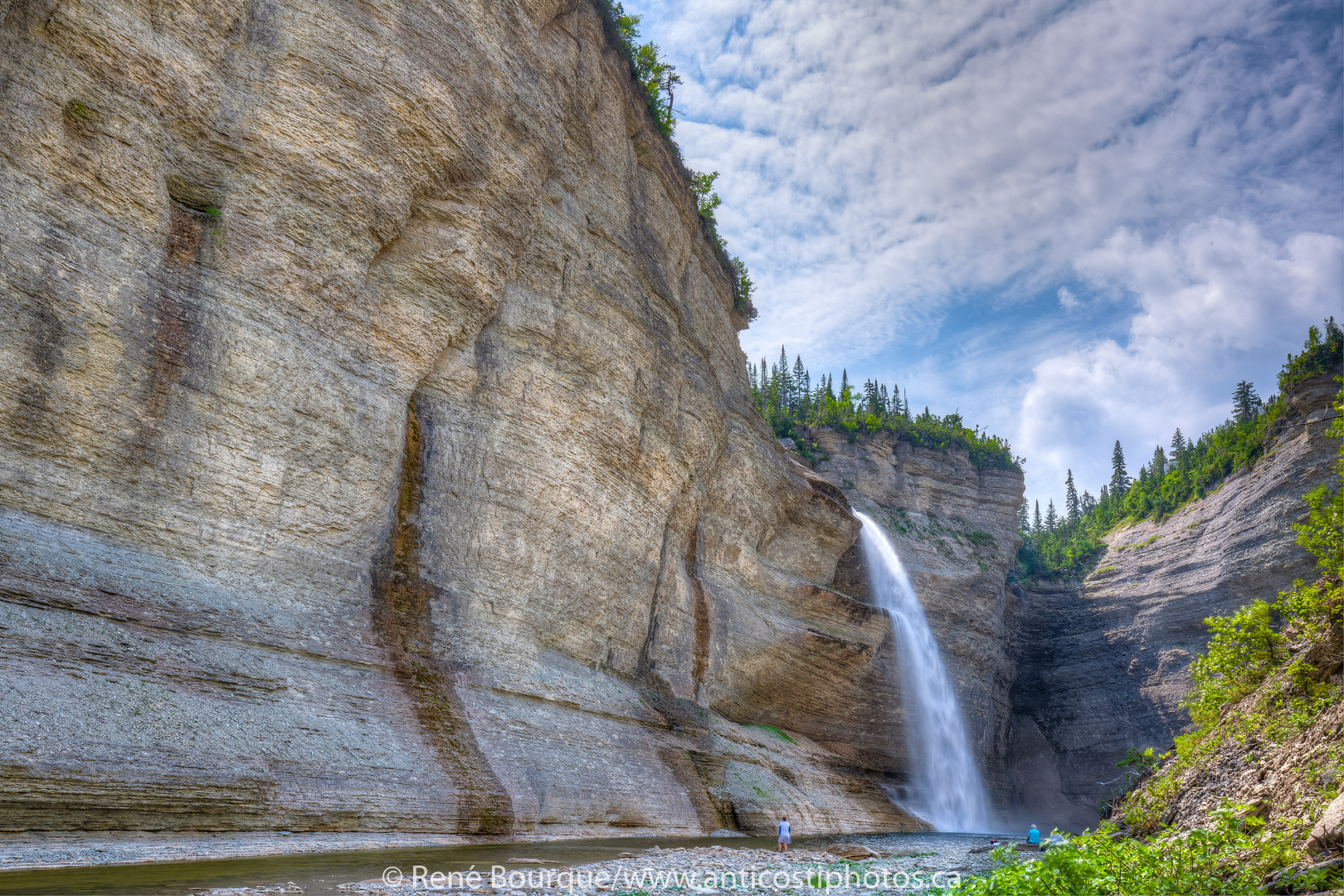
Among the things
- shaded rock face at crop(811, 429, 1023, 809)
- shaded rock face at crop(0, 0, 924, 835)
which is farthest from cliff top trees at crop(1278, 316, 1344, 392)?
shaded rock face at crop(0, 0, 924, 835)

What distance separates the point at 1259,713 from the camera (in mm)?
10672

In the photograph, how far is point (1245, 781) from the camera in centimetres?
952

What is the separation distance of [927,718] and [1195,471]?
78.1 feet

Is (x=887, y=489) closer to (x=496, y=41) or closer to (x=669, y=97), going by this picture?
(x=669, y=97)

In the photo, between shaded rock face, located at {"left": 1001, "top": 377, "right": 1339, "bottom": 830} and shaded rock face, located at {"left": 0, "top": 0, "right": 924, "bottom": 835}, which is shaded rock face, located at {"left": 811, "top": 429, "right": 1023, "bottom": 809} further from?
shaded rock face, located at {"left": 0, "top": 0, "right": 924, "bottom": 835}

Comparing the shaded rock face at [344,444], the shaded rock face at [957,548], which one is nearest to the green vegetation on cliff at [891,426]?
the shaded rock face at [957,548]

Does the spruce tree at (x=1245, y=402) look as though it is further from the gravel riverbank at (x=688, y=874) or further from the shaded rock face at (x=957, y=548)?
the gravel riverbank at (x=688, y=874)

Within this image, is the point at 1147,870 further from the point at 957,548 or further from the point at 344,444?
the point at 957,548

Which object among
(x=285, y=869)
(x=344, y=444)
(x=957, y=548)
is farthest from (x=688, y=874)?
(x=957, y=548)

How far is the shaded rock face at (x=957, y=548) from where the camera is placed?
39281 millimetres

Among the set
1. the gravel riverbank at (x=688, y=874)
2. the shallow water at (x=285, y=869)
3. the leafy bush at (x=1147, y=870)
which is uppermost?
the leafy bush at (x=1147, y=870)

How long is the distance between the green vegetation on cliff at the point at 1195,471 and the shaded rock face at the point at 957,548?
4880mm

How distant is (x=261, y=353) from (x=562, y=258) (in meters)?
9.18

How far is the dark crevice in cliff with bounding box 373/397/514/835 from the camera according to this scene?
14281 millimetres
